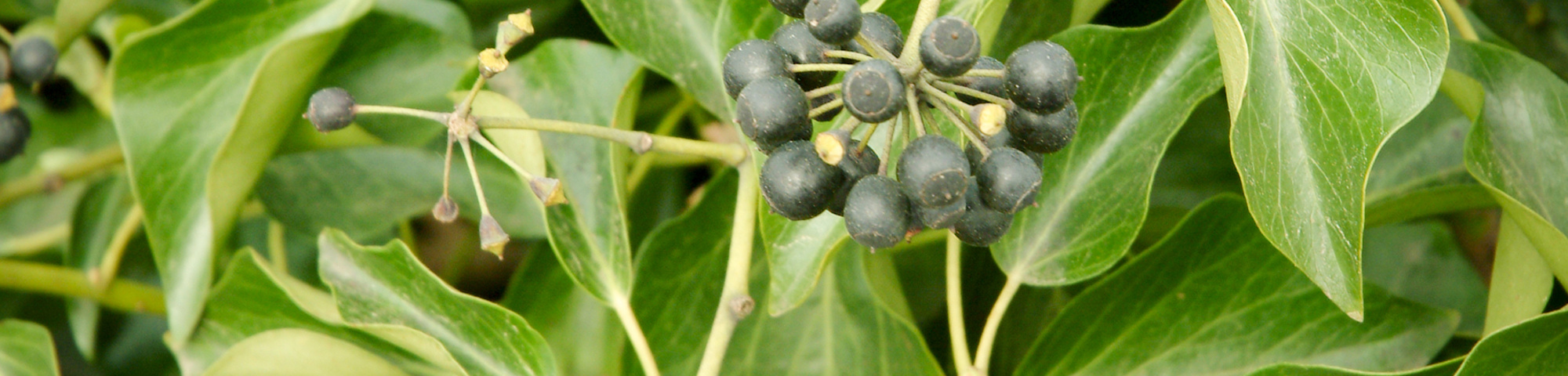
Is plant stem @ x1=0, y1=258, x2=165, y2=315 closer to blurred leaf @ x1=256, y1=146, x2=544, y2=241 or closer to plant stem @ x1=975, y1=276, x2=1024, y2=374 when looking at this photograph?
blurred leaf @ x1=256, y1=146, x2=544, y2=241

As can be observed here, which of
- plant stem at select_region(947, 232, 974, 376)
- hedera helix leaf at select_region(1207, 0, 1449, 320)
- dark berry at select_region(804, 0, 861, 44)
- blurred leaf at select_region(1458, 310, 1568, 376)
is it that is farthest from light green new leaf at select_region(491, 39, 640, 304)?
→ blurred leaf at select_region(1458, 310, 1568, 376)

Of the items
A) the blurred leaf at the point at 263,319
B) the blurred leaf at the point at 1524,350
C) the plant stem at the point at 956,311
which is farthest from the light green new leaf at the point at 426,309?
the blurred leaf at the point at 1524,350

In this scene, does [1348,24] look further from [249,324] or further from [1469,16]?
[249,324]

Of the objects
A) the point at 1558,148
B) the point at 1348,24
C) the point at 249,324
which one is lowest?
the point at 249,324

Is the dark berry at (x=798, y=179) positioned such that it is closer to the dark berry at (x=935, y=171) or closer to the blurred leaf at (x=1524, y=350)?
the dark berry at (x=935, y=171)

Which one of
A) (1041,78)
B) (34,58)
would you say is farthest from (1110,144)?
(34,58)

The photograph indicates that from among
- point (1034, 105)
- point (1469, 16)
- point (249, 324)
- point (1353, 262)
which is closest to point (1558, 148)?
point (1469, 16)

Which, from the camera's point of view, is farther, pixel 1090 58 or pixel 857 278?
pixel 857 278
